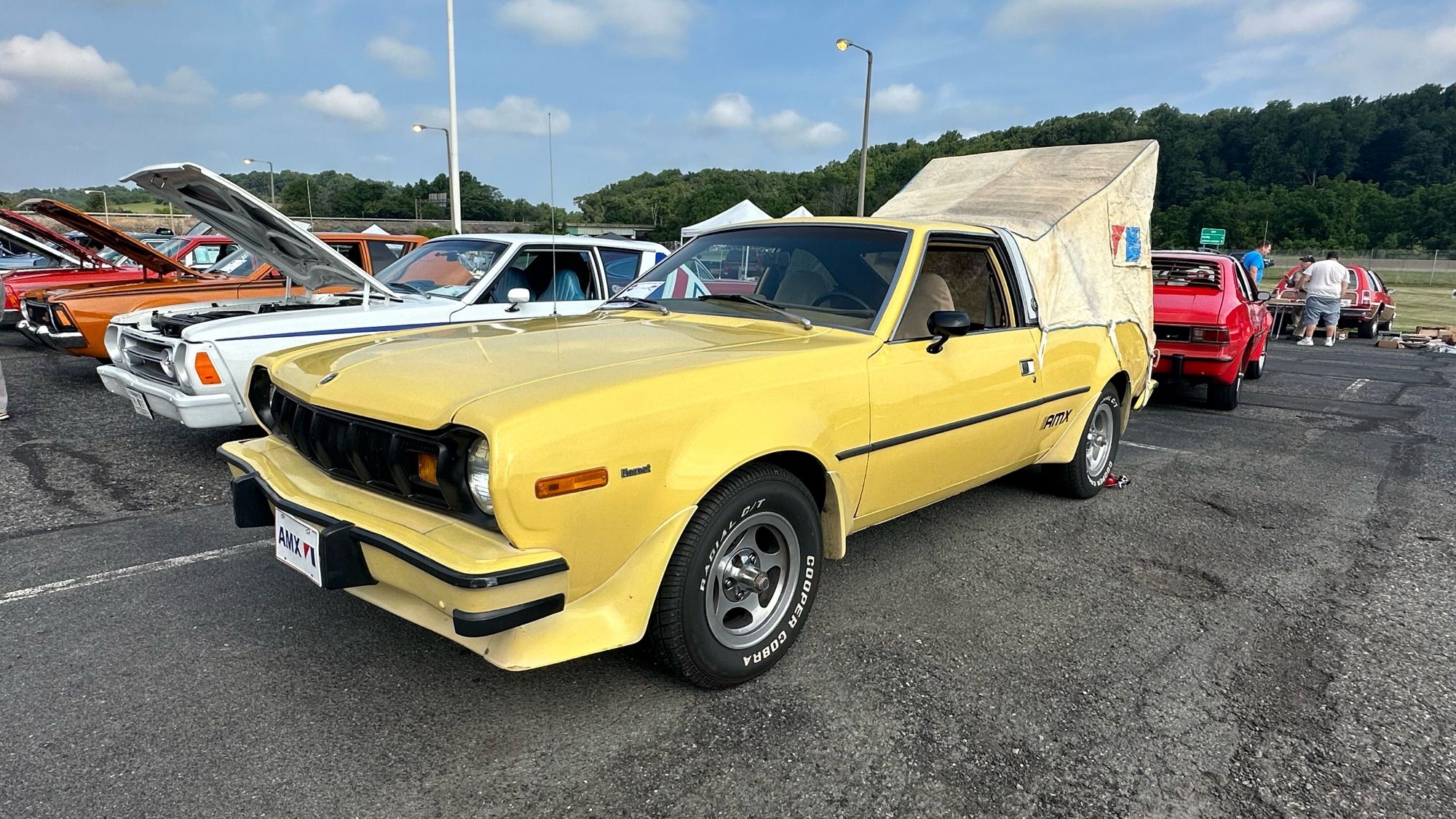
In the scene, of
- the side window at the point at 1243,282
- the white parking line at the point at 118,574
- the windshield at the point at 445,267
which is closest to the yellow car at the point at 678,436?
the white parking line at the point at 118,574

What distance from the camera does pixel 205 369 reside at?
4.80 m

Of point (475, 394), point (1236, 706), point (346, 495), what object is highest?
point (475, 394)

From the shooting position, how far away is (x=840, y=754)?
2.35m

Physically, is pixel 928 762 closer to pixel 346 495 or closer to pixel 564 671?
pixel 564 671

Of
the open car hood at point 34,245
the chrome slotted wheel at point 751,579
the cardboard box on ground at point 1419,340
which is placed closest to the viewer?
the chrome slotted wheel at point 751,579

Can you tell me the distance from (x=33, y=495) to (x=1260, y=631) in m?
6.23

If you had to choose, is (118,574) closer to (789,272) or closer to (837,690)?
(837,690)

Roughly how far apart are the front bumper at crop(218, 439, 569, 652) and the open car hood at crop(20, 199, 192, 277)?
664 cm

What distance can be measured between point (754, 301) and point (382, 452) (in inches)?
72.5

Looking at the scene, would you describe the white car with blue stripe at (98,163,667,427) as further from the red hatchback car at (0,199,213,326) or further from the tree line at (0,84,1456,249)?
the tree line at (0,84,1456,249)

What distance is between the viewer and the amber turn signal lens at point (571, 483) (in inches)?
82.3

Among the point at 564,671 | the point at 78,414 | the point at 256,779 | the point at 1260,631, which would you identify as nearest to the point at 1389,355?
the point at 1260,631

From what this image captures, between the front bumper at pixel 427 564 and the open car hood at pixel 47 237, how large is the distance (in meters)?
9.41

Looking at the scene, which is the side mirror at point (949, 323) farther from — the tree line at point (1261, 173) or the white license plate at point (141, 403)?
the tree line at point (1261, 173)
